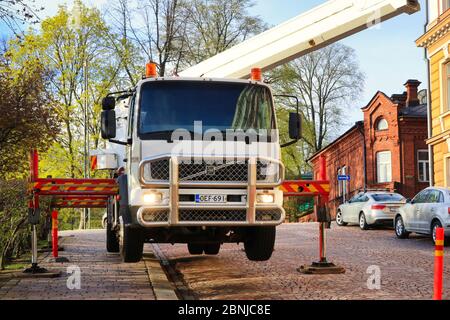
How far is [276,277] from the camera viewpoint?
10.8 m

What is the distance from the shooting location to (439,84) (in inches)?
1080

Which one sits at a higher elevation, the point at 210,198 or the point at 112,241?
the point at 210,198

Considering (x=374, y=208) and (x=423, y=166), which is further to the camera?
(x=423, y=166)

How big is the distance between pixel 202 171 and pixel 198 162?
A: 5.2 inches

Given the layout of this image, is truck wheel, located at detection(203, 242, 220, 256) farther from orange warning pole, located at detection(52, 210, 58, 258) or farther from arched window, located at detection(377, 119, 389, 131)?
arched window, located at detection(377, 119, 389, 131)

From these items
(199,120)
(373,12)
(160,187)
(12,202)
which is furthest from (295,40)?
→ (12,202)

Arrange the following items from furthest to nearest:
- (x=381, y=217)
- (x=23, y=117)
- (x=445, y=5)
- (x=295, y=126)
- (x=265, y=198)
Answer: (x=445, y=5) < (x=381, y=217) < (x=23, y=117) < (x=295, y=126) < (x=265, y=198)

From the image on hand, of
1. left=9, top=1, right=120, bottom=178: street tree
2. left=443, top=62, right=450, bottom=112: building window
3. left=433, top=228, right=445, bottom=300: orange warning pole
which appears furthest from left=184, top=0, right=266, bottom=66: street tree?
left=433, top=228, right=445, bottom=300: orange warning pole

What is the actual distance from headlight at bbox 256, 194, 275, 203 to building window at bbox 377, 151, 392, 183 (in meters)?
34.2

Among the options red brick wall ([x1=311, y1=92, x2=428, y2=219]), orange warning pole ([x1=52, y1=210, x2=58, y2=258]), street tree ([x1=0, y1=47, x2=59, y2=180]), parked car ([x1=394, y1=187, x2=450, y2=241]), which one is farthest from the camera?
red brick wall ([x1=311, y1=92, x2=428, y2=219])

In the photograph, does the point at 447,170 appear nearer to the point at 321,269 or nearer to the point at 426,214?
the point at 426,214

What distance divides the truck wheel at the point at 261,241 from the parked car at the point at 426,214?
313 inches

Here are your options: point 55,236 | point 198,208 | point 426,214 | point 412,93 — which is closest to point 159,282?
point 198,208

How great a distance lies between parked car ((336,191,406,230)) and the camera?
24156mm
